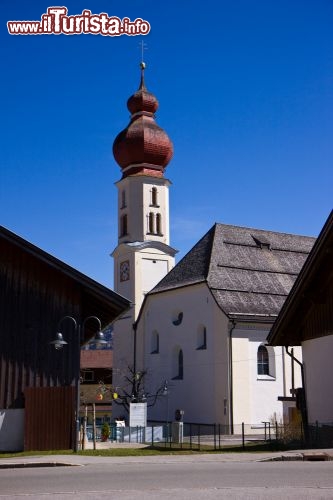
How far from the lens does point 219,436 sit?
25.1 metres

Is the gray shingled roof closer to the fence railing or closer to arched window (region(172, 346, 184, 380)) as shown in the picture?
Result: arched window (region(172, 346, 184, 380))

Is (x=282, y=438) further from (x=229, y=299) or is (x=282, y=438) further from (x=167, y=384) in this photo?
(x=167, y=384)

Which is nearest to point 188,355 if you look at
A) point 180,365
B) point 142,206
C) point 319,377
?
point 180,365

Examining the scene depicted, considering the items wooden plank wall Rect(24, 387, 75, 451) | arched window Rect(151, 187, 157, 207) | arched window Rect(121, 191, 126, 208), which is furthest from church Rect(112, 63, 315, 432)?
wooden plank wall Rect(24, 387, 75, 451)

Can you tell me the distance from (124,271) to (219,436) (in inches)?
1247

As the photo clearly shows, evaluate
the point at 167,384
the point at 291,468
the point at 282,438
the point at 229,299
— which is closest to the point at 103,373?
the point at 167,384

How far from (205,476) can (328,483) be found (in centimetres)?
265

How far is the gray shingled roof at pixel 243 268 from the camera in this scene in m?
40.6

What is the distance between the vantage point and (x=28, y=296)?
21.6m

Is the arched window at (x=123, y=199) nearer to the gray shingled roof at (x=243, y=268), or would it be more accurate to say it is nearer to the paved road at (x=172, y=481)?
the gray shingled roof at (x=243, y=268)

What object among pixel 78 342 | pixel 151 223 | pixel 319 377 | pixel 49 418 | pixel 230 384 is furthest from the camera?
pixel 151 223

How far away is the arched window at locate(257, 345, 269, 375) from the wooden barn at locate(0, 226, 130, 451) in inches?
766

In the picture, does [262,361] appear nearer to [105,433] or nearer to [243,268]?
[243,268]

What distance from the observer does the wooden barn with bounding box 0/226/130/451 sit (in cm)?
2083
